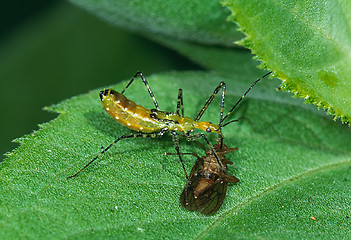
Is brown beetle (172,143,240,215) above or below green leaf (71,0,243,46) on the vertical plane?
below

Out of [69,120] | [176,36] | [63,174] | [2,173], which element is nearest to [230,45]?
[176,36]

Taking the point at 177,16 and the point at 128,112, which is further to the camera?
the point at 177,16

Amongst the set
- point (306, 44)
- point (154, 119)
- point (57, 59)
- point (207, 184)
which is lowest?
point (57, 59)

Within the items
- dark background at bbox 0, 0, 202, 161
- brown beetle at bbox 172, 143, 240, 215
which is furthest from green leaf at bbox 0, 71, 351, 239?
dark background at bbox 0, 0, 202, 161

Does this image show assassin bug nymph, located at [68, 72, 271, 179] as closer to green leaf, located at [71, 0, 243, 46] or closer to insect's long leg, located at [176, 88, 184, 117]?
insect's long leg, located at [176, 88, 184, 117]

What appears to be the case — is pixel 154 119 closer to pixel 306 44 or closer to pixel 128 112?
pixel 128 112

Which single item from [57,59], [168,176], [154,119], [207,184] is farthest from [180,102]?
[57,59]

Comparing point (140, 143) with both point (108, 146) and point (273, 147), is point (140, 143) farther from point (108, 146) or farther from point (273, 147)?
point (273, 147)
